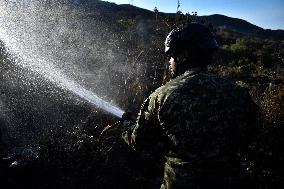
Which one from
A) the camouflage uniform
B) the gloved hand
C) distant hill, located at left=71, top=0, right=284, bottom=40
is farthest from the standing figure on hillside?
distant hill, located at left=71, top=0, right=284, bottom=40

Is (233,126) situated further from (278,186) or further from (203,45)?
(278,186)

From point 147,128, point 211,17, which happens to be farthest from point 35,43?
point 211,17

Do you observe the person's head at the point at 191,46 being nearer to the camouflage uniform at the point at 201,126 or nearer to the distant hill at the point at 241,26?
the camouflage uniform at the point at 201,126

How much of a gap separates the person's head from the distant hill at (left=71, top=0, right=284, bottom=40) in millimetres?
28726

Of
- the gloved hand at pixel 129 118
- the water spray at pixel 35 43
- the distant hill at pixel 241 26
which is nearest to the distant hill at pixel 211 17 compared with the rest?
the distant hill at pixel 241 26

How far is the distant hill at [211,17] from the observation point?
39094 millimetres

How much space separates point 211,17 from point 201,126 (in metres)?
56.7

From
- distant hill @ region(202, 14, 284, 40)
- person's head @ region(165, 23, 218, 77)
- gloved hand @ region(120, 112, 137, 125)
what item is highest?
distant hill @ region(202, 14, 284, 40)

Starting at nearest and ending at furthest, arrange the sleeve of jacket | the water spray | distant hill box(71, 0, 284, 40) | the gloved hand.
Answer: the sleeve of jacket < the gloved hand < the water spray < distant hill box(71, 0, 284, 40)

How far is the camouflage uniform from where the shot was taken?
2721 mm

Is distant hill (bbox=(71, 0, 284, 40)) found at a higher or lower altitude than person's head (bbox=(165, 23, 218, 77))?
higher

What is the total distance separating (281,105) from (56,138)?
158 inches

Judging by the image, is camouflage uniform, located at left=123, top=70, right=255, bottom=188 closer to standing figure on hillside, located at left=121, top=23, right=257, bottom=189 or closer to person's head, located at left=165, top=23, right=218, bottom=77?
standing figure on hillside, located at left=121, top=23, right=257, bottom=189

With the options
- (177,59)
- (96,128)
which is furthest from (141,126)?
(96,128)
